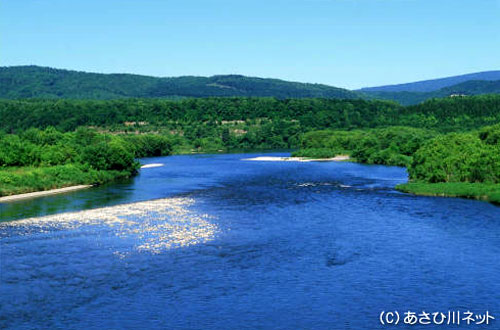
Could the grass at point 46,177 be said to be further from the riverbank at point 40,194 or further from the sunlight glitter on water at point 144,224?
the sunlight glitter on water at point 144,224

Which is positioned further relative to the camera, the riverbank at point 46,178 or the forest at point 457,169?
the riverbank at point 46,178

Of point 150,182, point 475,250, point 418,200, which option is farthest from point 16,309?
point 150,182

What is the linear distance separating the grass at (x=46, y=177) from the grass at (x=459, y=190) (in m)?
56.2

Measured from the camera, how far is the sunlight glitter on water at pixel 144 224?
6194 centimetres

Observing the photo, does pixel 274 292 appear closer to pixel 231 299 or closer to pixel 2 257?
pixel 231 299

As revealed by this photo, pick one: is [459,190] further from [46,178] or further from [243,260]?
[46,178]

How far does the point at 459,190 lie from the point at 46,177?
6707 centimetres

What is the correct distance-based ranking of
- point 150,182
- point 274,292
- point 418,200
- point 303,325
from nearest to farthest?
point 303,325
point 274,292
point 418,200
point 150,182

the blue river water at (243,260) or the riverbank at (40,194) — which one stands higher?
the riverbank at (40,194)

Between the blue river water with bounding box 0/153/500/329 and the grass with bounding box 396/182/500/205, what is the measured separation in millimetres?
2911

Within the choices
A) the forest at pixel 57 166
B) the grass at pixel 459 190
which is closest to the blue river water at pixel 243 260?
the grass at pixel 459 190

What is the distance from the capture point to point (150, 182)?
116 meters

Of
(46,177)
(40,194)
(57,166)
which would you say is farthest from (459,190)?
(57,166)

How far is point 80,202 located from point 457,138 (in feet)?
206
